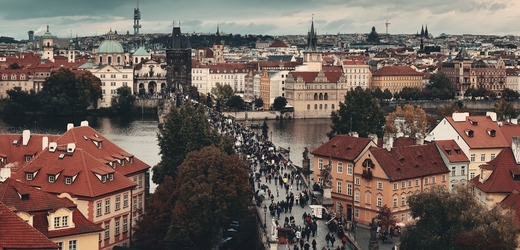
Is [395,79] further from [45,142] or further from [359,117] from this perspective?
[45,142]

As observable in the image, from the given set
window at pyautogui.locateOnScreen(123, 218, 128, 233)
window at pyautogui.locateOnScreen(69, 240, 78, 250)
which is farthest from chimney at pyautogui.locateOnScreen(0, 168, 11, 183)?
window at pyautogui.locateOnScreen(123, 218, 128, 233)

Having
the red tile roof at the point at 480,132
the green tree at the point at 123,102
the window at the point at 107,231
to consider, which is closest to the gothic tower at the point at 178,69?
the green tree at the point at 123,102

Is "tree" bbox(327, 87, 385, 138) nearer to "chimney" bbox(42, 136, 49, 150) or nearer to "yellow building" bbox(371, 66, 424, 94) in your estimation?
"chimney" bbox(42, 136, 49, 150)

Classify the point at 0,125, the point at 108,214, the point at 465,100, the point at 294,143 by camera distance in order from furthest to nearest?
the point at 465,100
the point at 0,125
the point at 294,143
the point at 108,214

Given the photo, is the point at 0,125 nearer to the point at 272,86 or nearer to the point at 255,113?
the point at 255,113

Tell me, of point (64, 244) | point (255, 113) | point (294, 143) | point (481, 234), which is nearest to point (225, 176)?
point (64, 244)

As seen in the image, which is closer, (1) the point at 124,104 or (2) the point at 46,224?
(2) the point at 46,224
